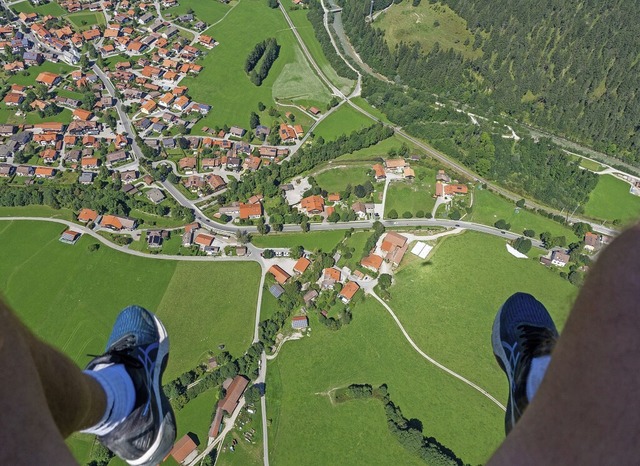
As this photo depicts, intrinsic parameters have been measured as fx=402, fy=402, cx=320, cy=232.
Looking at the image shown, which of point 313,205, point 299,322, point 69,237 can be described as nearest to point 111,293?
point 69,237

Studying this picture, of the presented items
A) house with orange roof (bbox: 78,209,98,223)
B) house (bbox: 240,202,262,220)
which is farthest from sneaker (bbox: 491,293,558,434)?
house with orange roof (bbox: 78,209,98,223)

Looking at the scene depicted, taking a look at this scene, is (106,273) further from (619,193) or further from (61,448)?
(619,193)

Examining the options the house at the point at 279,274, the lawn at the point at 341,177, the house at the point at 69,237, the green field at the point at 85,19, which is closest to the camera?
the house at the point at 279,274

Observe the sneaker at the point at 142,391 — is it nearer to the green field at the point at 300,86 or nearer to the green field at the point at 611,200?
the green field at the point at 611,200

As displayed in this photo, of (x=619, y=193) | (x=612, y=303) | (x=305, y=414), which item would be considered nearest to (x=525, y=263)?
(x=619, y=193)

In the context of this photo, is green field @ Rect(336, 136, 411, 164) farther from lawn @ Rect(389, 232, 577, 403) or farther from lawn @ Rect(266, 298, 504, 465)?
lawn @ Rect(266, 298, 504, 465)

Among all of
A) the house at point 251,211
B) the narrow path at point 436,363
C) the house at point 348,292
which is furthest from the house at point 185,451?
the house at point 251,211
